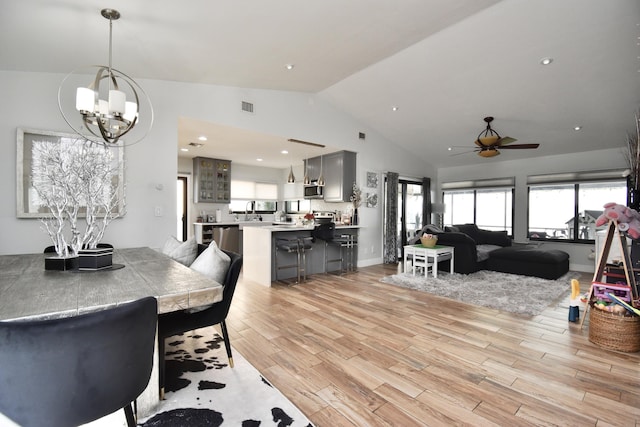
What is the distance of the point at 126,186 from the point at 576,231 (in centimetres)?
861

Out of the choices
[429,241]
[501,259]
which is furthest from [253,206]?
[501,259]

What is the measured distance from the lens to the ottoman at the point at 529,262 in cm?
526

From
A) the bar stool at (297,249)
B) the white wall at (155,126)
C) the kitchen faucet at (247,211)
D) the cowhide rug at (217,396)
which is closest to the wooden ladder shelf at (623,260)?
the cowhide rug at (217,396)

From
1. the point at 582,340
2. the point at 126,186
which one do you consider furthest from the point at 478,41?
the point at 126,186

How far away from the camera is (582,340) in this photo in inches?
112

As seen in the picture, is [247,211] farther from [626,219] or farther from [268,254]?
[626,219]

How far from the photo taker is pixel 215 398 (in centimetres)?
192

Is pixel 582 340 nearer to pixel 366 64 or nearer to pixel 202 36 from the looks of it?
pixel 366 64

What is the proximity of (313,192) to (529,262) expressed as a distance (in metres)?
4.48

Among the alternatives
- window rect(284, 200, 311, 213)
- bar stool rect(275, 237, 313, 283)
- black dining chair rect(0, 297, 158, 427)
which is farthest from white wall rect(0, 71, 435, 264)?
black dining chair rect(0, 297, 158, 427)

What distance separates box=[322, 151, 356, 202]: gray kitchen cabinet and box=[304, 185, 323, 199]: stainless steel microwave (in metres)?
0.23

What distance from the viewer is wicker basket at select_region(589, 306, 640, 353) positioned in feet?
8.56

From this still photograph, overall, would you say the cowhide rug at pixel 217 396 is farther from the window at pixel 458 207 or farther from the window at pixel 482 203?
the window at pixel 458 207

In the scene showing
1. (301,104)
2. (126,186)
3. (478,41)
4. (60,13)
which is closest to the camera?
(60,13)
